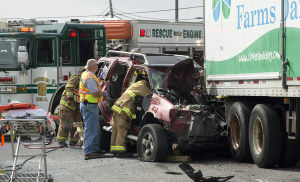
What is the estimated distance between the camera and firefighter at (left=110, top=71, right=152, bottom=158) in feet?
37.4

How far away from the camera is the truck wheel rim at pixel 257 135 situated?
397 inches

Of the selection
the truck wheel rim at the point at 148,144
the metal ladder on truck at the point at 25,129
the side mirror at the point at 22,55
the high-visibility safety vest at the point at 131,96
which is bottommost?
the truck wheel rim at the point at 148,144

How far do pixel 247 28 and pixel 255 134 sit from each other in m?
1.87

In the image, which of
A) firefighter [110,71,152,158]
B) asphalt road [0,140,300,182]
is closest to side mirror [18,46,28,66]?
asphalt road [0,140,300,182]

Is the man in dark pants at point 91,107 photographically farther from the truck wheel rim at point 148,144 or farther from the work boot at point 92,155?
the truck wheel rim at point 148,144

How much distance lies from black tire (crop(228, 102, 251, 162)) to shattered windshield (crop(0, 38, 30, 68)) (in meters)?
7.02

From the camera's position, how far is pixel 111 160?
11.1 m

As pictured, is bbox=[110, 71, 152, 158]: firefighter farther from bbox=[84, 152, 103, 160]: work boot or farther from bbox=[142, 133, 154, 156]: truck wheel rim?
bbox=[142, 133, 154, 156]: truck wheel rim

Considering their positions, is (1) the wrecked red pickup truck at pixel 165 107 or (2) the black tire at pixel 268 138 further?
(1) the wrecked red pickup truck at pixel 165 107

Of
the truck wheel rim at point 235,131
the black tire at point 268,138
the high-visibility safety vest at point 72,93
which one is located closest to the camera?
the black tire at point 268,138

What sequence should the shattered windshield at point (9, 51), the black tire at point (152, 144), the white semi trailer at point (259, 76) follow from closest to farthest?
the white semi trailer at point (259, 76)
the black tire at point (152, 144)
the shattered windshield at point (9, 51)

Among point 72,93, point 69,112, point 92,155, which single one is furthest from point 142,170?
point 69,112

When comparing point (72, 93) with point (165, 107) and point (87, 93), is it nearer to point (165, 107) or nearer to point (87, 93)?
point (87, 93)

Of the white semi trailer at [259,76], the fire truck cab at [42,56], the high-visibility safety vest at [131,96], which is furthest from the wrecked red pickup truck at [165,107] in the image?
the fire truck cab at [42,56]
